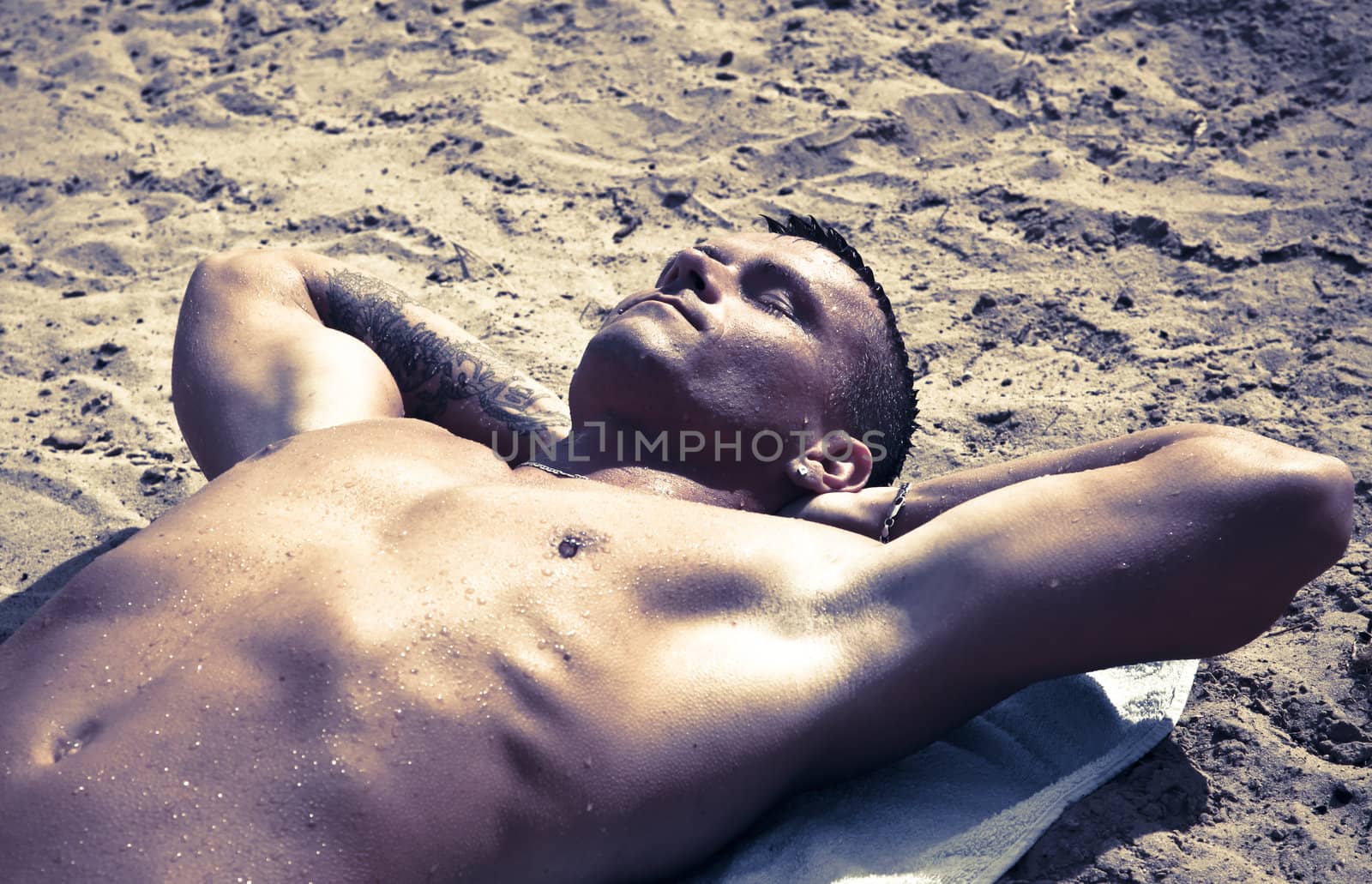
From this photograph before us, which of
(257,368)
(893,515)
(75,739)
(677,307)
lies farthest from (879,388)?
(75,739)

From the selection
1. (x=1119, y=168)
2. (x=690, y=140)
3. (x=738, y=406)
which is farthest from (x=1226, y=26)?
(x=738, y=406)

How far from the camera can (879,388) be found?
10.2 feet

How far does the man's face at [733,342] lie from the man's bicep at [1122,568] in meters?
0.67

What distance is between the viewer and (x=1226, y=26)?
4.89 m

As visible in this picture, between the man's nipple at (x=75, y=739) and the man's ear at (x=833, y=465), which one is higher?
the man's ear at (x=833, y=465)

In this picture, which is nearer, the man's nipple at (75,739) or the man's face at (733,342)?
the man's nipple at (75,739)

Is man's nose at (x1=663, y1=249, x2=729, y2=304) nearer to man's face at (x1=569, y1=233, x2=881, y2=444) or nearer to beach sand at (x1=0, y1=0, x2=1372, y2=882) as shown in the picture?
man's face at (x1=569, y1=233, x2=881, y2=444)

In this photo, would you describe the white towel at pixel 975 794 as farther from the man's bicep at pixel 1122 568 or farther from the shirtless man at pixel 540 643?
the man's bicep at pixel 1122 568

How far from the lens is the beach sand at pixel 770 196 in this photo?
11.6ft

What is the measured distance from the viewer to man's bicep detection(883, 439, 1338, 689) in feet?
7.28

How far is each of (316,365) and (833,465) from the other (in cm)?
126

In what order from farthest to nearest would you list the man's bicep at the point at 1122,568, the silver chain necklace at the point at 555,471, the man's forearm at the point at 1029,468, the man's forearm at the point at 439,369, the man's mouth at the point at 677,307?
the man's forearm at the point at 439,369, the man's mouth at the point at 677,307, the silver chain necklace at the point at 555,471, the man's forearm at the point at 1029,468, the man's bicep at the point at 1122,568

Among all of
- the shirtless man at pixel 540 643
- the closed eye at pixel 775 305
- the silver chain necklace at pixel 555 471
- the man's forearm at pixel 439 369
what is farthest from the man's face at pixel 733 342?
the man's forearm at pixel 439 369

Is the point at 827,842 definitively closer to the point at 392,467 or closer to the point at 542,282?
the point at 392,467
